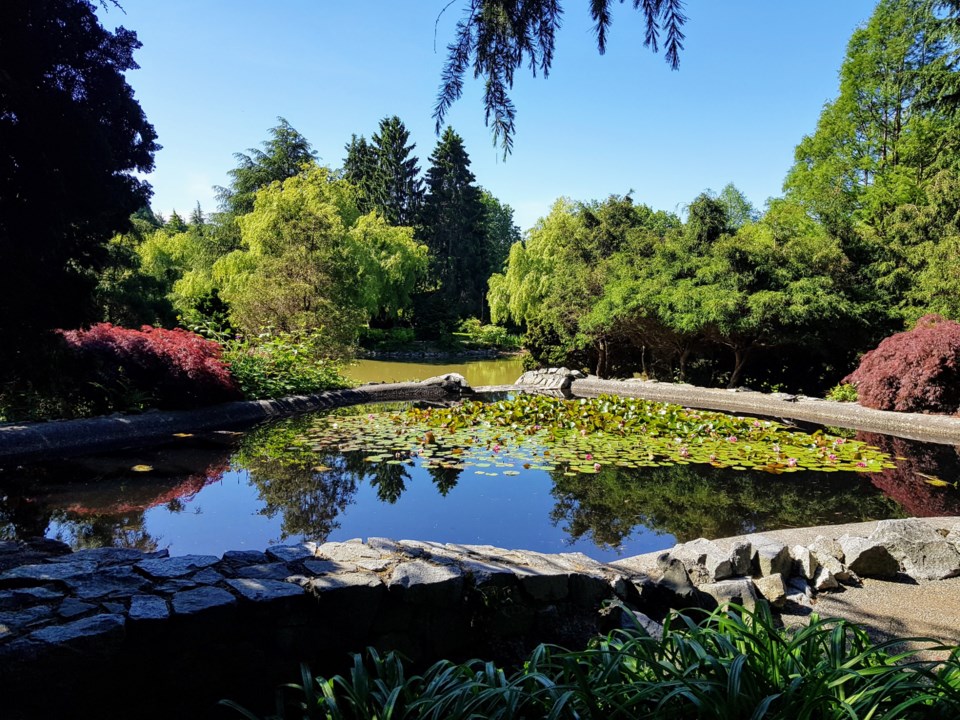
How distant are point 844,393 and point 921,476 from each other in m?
5.55

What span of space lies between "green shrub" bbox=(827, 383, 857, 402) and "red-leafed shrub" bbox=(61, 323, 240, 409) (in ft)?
35.3

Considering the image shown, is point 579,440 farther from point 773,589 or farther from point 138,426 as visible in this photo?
point 138,426

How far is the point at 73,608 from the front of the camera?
85.9 inches

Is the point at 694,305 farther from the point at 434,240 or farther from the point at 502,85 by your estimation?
the point at 434,240

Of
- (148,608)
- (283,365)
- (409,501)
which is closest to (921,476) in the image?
(409,501)

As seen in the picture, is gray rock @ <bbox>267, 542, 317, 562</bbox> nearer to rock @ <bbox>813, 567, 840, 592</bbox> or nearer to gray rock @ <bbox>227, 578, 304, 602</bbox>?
gray rock @ <bbox>227, 578, 304, 602</bbox>

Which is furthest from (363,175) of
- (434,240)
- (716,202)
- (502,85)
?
(502,85)

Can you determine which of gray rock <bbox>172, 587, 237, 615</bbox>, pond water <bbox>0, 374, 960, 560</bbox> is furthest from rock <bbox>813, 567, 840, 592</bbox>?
gray rock <bbox>172, 587, 237, 615</bbox>

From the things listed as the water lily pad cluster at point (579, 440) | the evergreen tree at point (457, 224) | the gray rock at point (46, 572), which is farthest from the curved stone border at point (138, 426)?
the evergreen tree at point (457, 224)

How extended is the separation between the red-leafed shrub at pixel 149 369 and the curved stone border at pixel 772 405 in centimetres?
780

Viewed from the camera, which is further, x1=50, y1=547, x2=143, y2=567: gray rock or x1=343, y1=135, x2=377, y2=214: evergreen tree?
x1=343, y1=135, x2=377, y2=214: evergreen tree

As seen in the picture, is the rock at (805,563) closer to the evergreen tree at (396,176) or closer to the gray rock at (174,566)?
the gray rock at (174,566)

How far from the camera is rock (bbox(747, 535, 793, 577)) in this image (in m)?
3.54

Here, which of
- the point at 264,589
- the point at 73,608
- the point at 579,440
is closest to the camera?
the point at 73,608
